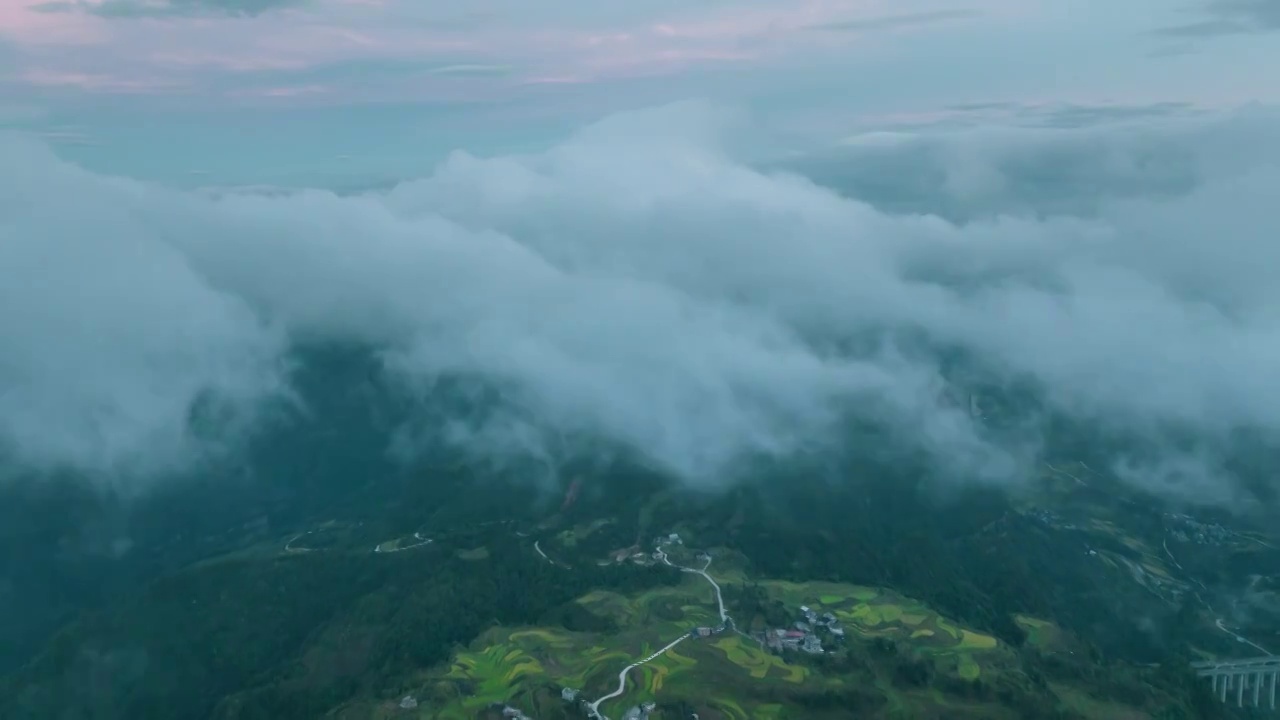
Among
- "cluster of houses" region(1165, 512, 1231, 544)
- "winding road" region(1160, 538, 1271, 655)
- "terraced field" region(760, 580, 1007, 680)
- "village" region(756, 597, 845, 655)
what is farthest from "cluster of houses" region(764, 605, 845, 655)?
"cluster of houses" region(1165, 512, 1231, 544)

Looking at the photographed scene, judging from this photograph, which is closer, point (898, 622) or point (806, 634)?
point (806, 634)

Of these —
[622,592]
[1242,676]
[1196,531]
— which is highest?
[622,592]

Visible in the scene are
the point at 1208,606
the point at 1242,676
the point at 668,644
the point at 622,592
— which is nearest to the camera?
the point at 668,644

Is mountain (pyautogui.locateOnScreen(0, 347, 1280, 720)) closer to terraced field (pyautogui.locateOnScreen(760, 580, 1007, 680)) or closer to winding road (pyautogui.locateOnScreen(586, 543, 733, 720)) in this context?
terraced field (pyautogui.locateOnScreen(760, 580, 1007, 680))

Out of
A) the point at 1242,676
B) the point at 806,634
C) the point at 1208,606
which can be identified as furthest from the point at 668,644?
the point at 1208,606

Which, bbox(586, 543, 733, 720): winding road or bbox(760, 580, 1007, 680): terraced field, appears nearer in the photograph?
bbox(586, 543, 733, 720): winding road

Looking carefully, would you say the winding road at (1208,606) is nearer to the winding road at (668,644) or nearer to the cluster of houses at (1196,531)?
the cluster of houses at (1196,531)

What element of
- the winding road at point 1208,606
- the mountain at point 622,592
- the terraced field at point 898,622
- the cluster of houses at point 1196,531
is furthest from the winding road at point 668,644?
the cluster of houses at point 1196,531

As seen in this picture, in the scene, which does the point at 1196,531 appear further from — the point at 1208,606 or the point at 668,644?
the point at 668,644
